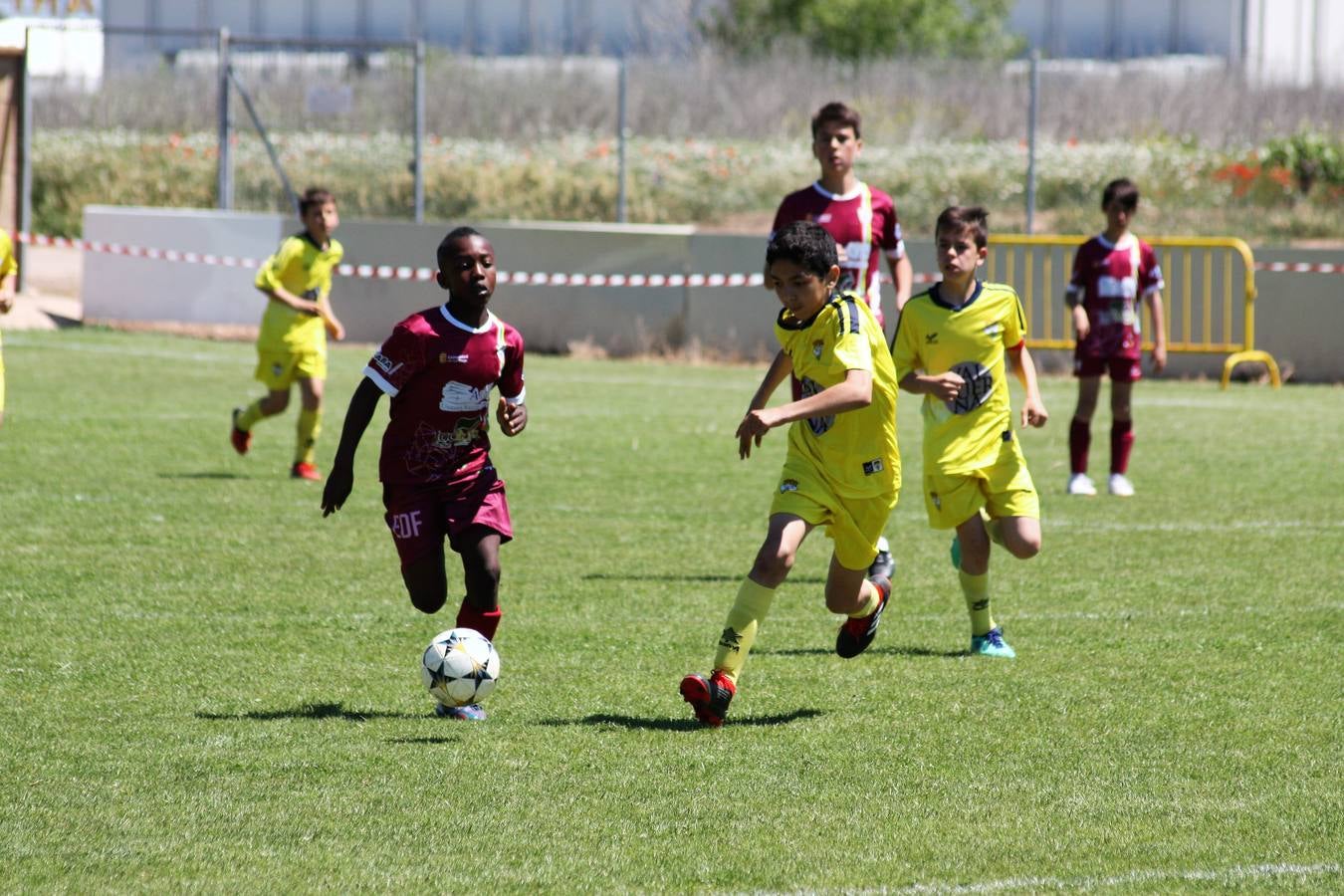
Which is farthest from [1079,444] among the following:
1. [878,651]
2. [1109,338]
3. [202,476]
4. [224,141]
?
[224,141]

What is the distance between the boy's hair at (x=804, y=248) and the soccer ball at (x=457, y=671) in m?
1.59

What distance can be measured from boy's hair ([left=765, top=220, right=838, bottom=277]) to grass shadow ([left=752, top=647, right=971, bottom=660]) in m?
1.77

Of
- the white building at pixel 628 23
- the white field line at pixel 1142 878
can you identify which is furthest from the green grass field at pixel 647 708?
the white building at pixel 628 23

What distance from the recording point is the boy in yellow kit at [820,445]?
6.07m

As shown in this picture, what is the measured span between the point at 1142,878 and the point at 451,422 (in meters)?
2.91

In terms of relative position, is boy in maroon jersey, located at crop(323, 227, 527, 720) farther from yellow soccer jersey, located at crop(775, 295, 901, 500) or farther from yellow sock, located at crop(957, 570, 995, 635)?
yellow sock, located at crop(957, 570, 995, 635)

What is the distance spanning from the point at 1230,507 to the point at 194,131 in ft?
72.4

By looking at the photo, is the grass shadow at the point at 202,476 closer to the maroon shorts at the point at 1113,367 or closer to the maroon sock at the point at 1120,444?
the maroon shorts at the point at 1113,367

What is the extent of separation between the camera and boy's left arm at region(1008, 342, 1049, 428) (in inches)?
292

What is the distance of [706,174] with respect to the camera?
2716 centimetres

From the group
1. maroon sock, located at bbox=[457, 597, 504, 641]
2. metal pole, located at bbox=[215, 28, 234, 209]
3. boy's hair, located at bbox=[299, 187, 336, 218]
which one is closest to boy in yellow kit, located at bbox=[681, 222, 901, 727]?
maroon sock, located at bbox=[457, 597, 504, 641]

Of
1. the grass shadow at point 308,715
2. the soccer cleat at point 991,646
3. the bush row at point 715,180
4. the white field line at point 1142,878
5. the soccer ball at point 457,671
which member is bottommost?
the grass shadow at point 308,715

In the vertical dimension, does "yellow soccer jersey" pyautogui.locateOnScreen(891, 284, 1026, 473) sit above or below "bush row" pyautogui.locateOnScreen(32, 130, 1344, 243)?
Result: below

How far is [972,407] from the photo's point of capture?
24.4 feet
